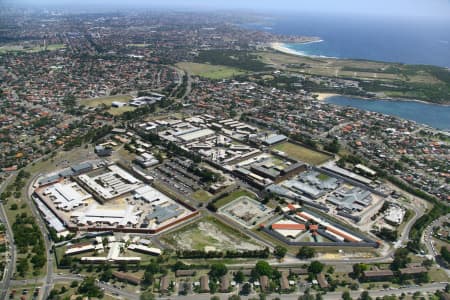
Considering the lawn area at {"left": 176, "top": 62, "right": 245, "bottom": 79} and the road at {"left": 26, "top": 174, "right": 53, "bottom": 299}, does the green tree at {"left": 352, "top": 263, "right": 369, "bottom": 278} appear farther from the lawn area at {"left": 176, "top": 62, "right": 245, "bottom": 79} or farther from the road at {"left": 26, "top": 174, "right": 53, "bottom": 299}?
the lawn area at {"left": 176, "top": 62, "right": 245, "bottom": 79}

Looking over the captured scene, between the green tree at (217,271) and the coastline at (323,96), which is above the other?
the coastline at (323,96)

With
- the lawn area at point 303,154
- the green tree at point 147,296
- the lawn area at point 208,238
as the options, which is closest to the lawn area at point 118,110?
the lawn area at point 303,154

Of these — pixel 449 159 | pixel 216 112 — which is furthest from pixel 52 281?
pixel 449 159

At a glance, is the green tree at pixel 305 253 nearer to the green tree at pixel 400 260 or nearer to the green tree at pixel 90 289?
the green tree at pixel 400 260

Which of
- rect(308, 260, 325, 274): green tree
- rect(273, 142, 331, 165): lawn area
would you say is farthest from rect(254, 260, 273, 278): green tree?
rect(273, 142, 331, 165): lawn area

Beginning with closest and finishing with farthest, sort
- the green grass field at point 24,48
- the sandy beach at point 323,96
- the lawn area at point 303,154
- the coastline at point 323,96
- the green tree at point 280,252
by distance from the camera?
the green tree at point 280,252 → the lawn area at point 303,154 → the coastline at point 323,96 → the sandy beach at point 323,96 → the green grass field at point 24,48

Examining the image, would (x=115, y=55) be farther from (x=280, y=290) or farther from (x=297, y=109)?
(x=280, y=290)

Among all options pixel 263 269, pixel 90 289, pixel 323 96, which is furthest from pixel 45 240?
pixel 323 96
